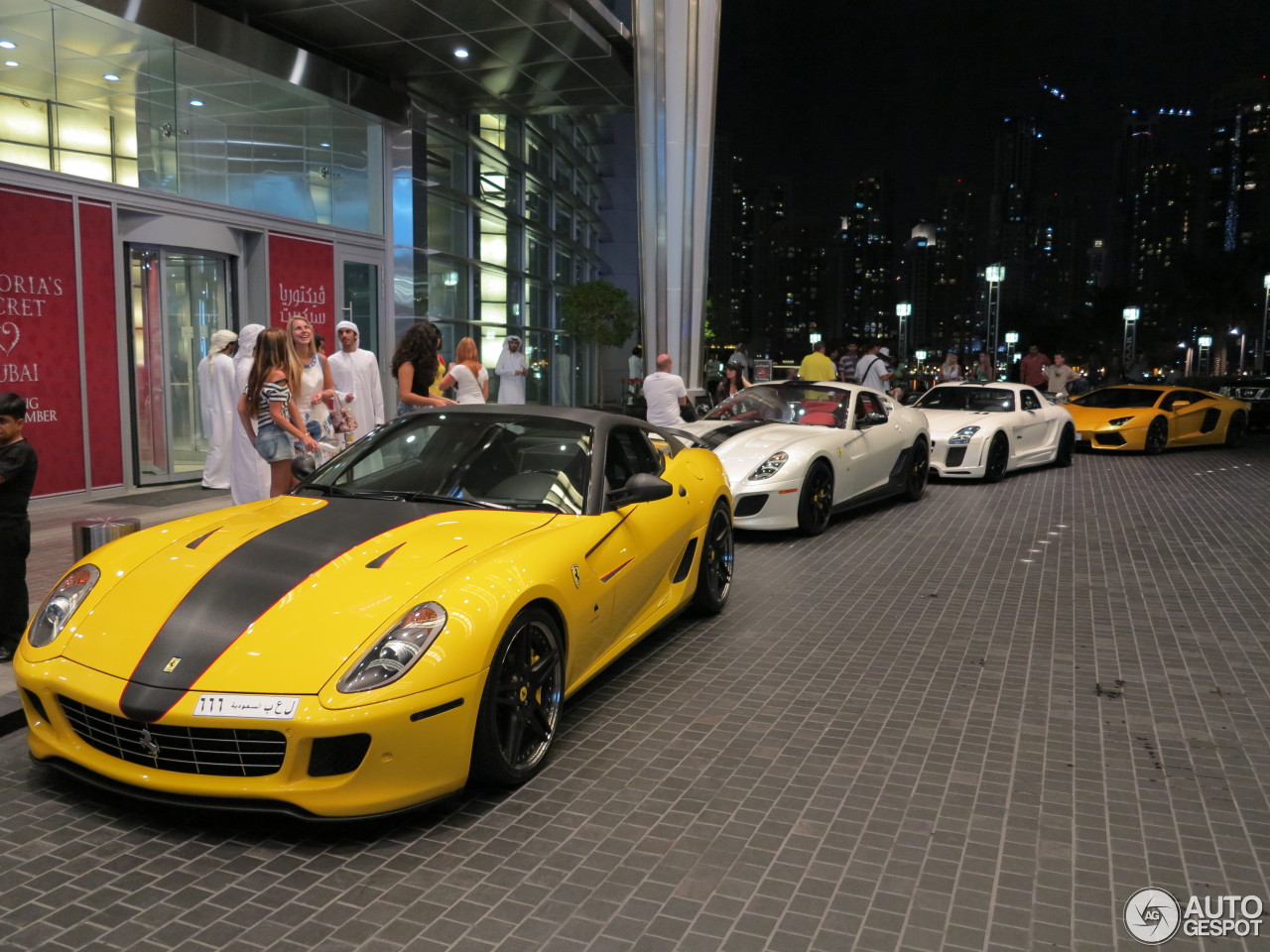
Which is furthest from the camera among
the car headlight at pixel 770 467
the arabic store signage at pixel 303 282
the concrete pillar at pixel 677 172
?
the concrete pillar at pixel 677 172

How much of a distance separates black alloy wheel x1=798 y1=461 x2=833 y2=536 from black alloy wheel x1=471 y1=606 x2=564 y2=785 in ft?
Answer: 17.9

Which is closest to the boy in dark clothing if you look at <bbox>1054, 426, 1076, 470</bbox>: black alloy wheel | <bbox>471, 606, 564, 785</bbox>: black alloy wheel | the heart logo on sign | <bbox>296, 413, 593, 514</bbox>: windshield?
<bbox>296, 413, 593, 514</bbox>: windshield

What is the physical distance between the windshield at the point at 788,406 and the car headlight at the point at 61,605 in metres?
7.34

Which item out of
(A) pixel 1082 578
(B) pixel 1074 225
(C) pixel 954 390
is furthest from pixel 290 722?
(B) pixel 1074 225

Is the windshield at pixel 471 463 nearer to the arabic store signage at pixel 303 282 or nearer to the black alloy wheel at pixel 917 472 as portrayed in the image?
the black alloy wheel at pixel 917 472

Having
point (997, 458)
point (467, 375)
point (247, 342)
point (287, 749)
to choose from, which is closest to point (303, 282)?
point (247, 342)

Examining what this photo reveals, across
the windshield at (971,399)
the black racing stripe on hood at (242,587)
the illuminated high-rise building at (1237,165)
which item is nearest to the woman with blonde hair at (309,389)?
the black racing stripe on hood at (242,587)

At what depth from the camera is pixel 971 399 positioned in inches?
581

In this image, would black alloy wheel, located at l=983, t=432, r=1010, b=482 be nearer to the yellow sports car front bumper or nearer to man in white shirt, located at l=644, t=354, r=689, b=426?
man in white shirt, located at l=644, t=354, r=689, b=426

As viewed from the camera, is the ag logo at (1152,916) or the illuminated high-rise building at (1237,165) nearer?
the ag logo at (1152,916)

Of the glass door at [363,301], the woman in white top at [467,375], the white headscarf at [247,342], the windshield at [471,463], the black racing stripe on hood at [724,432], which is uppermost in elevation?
the glass door at [363,301]

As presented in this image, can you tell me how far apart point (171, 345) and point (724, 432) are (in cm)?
722

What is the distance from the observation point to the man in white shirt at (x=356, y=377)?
10.1 metres

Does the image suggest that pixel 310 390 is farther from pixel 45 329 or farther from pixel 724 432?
pixel 45 329
